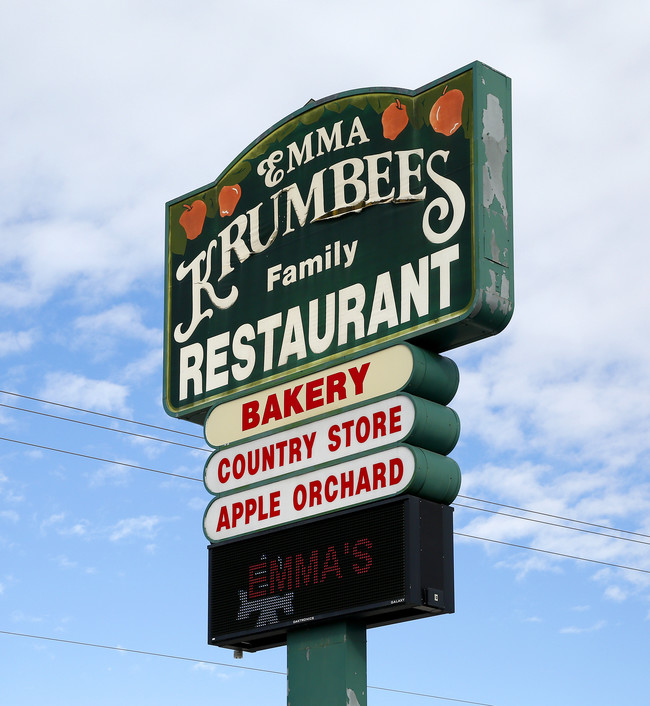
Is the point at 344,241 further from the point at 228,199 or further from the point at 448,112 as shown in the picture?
the point at 228,199

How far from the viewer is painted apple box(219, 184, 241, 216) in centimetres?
1812

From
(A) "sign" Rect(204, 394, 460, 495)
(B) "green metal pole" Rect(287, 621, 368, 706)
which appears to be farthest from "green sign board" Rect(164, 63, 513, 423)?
(B) "green metal pole" Rect(287, 621, 368, 706)

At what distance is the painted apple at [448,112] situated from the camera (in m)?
15.5

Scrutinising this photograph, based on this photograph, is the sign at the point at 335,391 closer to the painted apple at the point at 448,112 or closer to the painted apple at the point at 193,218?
the painted apple at the point at 448,112

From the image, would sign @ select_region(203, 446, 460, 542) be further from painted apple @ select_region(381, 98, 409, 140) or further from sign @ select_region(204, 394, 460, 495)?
painted apple @ select_region(381, 98, 409, 140)

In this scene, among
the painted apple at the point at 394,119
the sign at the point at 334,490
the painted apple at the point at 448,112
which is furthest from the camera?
the painted apple at the point at 394,119

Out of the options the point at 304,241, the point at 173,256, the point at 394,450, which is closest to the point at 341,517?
the point at 394,450

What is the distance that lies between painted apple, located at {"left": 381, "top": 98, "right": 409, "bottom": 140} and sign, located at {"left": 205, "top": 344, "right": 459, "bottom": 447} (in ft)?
8.02

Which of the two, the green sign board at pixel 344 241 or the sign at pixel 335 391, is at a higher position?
the green sign board at pixel 344 241

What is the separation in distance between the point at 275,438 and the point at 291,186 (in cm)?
296

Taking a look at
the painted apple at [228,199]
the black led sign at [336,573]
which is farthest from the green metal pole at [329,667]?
the painted apple at [228,199]

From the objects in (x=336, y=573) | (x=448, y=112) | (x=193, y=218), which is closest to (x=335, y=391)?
(x=336, y=573)

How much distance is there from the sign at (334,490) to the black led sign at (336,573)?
0.45 feet

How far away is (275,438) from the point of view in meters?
16.3
